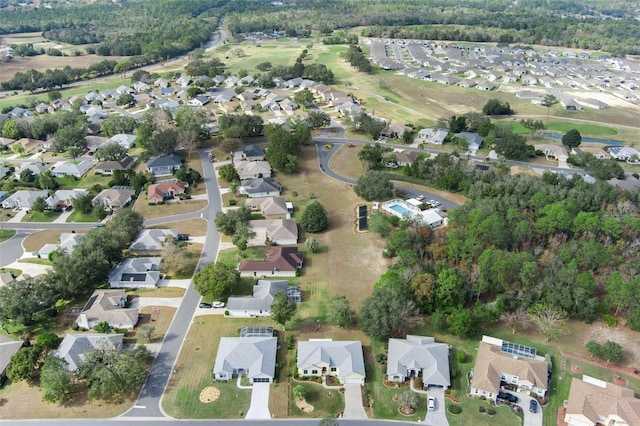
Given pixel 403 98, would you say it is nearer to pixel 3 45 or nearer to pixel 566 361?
pixel 566 361

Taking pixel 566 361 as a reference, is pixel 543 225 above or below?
above

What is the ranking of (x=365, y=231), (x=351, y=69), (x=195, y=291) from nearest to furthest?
(x=195, y=291) → (x=365, y=231) → (x=351, y=69)

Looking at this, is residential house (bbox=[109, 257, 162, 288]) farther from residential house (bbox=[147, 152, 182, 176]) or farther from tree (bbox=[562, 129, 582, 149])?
tree (bbox=[562, 129, 582, 149])

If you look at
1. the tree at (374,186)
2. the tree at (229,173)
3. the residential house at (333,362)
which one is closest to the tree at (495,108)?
the tree at (374,186)

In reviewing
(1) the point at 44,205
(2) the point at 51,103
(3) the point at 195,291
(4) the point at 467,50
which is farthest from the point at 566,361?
(4) the point at 467,50

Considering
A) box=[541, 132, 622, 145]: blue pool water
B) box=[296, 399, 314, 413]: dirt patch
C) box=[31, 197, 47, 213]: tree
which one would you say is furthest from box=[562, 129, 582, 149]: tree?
box=[31, 197, 47, 213]: tree

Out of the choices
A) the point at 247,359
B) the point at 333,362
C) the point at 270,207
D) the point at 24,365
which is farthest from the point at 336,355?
the point at 270,207
